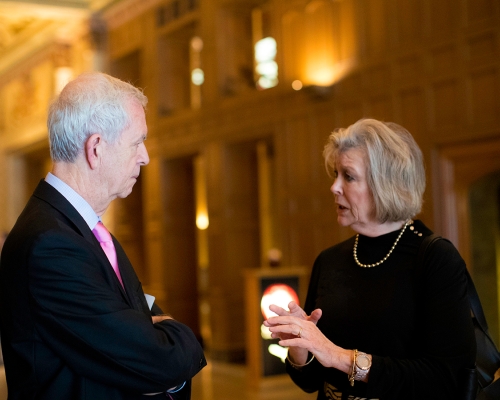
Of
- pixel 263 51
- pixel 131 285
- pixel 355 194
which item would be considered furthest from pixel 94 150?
pixel 263 51

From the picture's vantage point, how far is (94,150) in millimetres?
1776

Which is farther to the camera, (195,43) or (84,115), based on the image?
(195,43)

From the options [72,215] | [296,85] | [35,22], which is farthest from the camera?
[35,22]

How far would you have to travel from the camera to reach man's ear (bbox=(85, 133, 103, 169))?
5.79 ft

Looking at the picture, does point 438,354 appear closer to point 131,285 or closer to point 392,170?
point 392,170

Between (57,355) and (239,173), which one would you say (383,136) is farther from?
(239,173)

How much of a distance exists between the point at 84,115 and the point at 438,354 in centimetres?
131

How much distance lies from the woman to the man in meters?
0.46

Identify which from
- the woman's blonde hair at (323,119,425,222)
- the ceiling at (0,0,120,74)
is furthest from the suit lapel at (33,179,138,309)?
the ceiling at (0,0,120,74)

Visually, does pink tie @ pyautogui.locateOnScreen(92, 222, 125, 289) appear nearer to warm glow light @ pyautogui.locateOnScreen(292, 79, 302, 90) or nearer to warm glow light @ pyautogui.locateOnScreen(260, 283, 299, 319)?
warm glow light @ pyautogui.locateOnScreen(260, 283, 299, 319)

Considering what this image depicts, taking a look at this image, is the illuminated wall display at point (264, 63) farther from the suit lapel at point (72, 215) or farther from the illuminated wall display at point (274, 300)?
the suit lapel at point (72, 215)

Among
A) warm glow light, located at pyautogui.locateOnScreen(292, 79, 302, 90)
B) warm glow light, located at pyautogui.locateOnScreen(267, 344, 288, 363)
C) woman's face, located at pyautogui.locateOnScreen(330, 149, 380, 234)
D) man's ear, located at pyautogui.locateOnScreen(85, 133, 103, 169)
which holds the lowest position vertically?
warm glow light, located at pyautogui.locateOnScreen(267, 344, 288, 363)

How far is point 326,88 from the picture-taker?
782 cm

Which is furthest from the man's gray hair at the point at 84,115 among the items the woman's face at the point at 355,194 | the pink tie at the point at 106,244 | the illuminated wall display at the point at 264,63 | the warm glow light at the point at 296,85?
the illuminated wall display at the point at 264,63
